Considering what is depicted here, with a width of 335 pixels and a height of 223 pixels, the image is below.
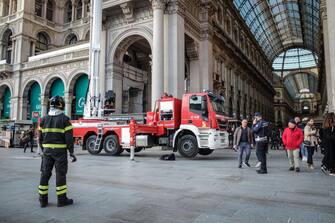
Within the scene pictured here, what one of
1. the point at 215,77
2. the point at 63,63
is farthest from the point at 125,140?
the point at 63,63

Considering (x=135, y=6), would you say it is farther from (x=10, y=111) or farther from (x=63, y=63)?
(x=10, y=111)

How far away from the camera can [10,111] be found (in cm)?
3753

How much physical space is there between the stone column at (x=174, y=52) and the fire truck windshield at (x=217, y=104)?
786 cm

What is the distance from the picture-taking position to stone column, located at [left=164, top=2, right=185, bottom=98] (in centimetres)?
2211

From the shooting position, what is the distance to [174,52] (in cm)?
2227

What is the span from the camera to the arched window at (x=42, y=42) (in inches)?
1558

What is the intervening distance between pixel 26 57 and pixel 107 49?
17.0 metres

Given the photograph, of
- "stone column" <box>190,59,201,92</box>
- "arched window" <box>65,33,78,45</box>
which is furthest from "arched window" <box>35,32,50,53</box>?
"stone column" <box>190,59,201,92</box>

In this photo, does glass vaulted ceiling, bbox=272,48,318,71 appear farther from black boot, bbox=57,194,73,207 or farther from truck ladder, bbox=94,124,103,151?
black boot, bbox=57,194,73,207

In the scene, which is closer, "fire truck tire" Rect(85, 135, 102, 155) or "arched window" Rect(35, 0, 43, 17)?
"fire truck tire" Rect(85, 135, 102, 155)

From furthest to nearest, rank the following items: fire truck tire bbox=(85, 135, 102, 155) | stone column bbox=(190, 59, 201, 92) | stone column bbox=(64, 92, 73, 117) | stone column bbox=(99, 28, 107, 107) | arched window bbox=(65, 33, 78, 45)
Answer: arched window bbox=(65, 33, 78, 45) < stone column bbox=(64, 92, 73, 117) < stone column bbox=(190, 59, 201, 92) < stone column bbox=(99, 28, 107, 107) < fire truck tire bbox=(85, 135, 102, 155)

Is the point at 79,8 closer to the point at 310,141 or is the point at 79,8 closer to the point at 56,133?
the point at 310,141

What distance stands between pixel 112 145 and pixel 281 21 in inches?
2304

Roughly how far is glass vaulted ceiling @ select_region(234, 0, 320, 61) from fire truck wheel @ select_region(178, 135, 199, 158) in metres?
33.6
